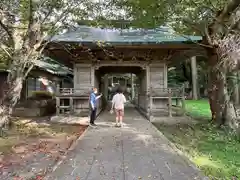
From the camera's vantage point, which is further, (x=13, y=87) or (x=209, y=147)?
(x=13, y=87)

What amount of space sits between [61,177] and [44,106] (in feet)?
45.1

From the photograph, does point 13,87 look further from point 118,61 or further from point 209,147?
point 118,61

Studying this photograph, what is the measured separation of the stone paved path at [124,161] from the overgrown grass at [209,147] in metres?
0.63

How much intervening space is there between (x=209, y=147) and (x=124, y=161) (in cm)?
367

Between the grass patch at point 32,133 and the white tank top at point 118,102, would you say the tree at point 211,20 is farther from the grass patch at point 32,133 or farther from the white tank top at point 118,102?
the grass patch at point 32,133

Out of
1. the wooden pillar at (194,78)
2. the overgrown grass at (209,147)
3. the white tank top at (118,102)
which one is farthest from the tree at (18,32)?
the wooden pillar at (194,78)

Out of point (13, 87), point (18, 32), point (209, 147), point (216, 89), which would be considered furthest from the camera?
point (216, 89)

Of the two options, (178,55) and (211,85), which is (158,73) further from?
(211,85)

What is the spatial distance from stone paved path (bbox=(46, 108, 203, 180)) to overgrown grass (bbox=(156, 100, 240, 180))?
2.08 feet

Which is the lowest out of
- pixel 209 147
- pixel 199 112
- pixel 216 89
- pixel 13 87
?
pixel 209 147

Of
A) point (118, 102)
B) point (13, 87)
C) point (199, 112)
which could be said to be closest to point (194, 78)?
point (199, 112)

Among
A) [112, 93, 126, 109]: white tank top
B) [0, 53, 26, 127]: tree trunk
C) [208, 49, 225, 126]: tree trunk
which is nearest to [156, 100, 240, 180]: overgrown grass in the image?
[208, 49, 225, 126]: tree trunk

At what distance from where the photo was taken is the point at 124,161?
6543 millimetres

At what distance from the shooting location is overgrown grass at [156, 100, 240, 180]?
6.59m
